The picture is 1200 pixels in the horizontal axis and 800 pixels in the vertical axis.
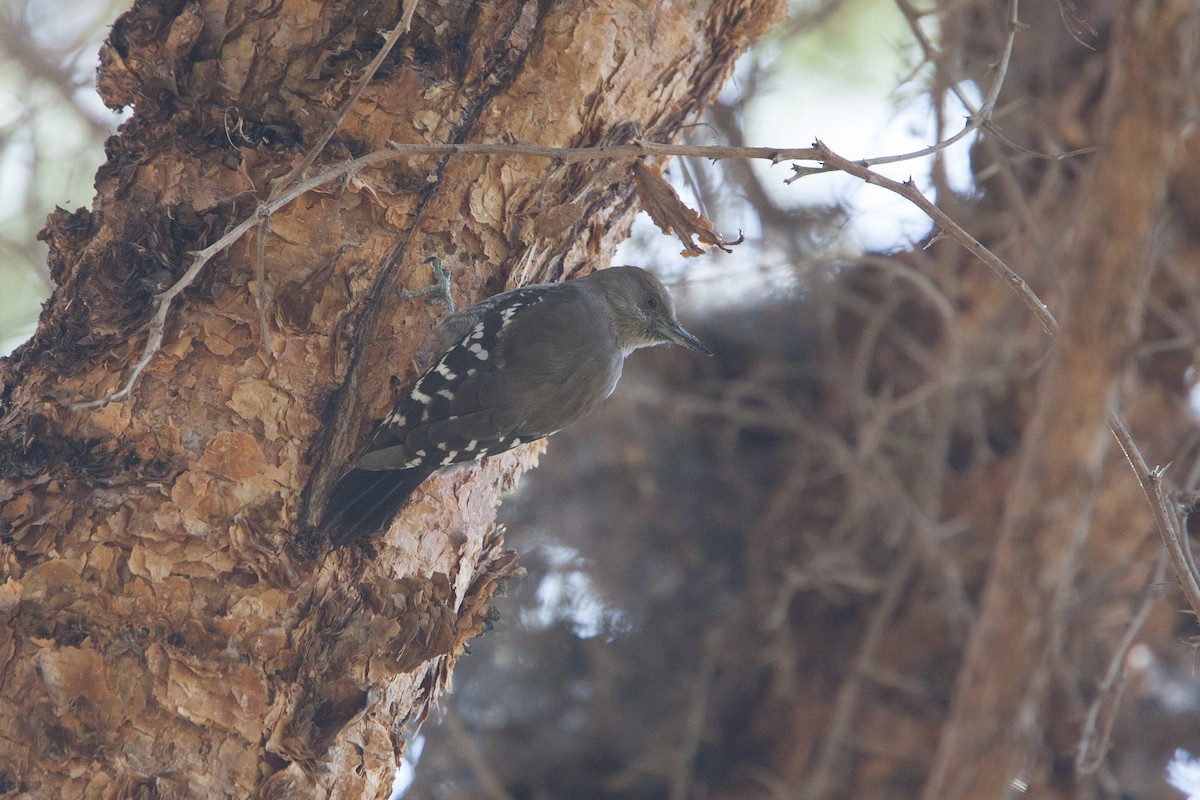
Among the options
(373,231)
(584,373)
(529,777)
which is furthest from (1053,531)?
(529,777)

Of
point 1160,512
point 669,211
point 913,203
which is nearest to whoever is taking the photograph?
point 1160,512

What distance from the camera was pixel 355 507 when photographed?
95.2 inches

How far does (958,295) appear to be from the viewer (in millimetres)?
5316

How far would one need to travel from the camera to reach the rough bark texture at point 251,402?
2.22 metres

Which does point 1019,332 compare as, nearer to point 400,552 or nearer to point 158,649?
point 400,552

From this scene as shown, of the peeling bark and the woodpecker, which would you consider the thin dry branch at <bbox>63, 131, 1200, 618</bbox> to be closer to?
the woodpecker

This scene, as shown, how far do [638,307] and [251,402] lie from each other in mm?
2004

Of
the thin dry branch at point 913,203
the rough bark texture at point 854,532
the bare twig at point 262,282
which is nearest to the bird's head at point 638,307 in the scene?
the rough bark texture at point 854,532

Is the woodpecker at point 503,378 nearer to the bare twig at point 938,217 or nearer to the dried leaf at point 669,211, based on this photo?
the dried leaf at point 669,211

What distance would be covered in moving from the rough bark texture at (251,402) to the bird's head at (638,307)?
1244mm

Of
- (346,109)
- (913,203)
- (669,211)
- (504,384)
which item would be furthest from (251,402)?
(913,203)

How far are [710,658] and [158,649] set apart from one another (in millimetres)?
3491

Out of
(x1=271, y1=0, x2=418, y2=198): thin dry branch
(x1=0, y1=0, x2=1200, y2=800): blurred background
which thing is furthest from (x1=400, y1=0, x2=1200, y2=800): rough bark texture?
(x1=271, y1=0, x2=418, y2=198): thin dry branch

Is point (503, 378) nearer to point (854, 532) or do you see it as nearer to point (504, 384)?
point (504, 384)
